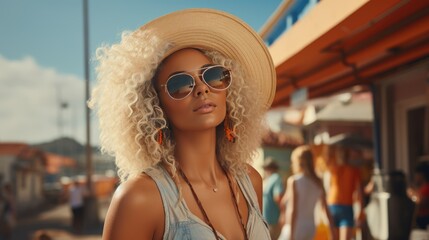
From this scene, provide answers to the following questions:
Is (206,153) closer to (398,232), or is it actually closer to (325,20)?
(325,20)

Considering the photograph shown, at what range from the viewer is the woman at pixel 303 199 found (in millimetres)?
5348

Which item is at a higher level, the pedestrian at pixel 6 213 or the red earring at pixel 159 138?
the red earring at pixel 159 138

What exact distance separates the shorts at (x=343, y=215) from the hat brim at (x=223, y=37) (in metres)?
4.34

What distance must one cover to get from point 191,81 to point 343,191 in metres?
4.85

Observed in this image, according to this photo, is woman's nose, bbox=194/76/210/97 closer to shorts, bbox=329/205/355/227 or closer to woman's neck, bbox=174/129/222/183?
woman's neck, bbox=174/129/222/183

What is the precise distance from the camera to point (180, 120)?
6.62 feet

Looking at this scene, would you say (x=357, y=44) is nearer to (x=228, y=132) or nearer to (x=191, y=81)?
(x=228, y=132)

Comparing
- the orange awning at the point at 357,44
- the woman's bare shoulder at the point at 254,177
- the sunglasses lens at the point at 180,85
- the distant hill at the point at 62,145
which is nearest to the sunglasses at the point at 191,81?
the sunglasses lens at the point at 180,85

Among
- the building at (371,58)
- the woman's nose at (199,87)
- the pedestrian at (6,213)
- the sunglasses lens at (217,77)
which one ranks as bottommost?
the pedestrian at (6,213)

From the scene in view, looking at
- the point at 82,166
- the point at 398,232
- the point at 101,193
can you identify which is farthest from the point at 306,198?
the point at 82,166

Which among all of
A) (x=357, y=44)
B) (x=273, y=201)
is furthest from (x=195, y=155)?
(x=273, y=201)

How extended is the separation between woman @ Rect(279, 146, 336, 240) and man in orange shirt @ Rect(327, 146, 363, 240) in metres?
1.02

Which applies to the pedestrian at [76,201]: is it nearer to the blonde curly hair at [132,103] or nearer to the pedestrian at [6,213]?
the pedestrian at [6,213]

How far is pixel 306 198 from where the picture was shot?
546 cm
